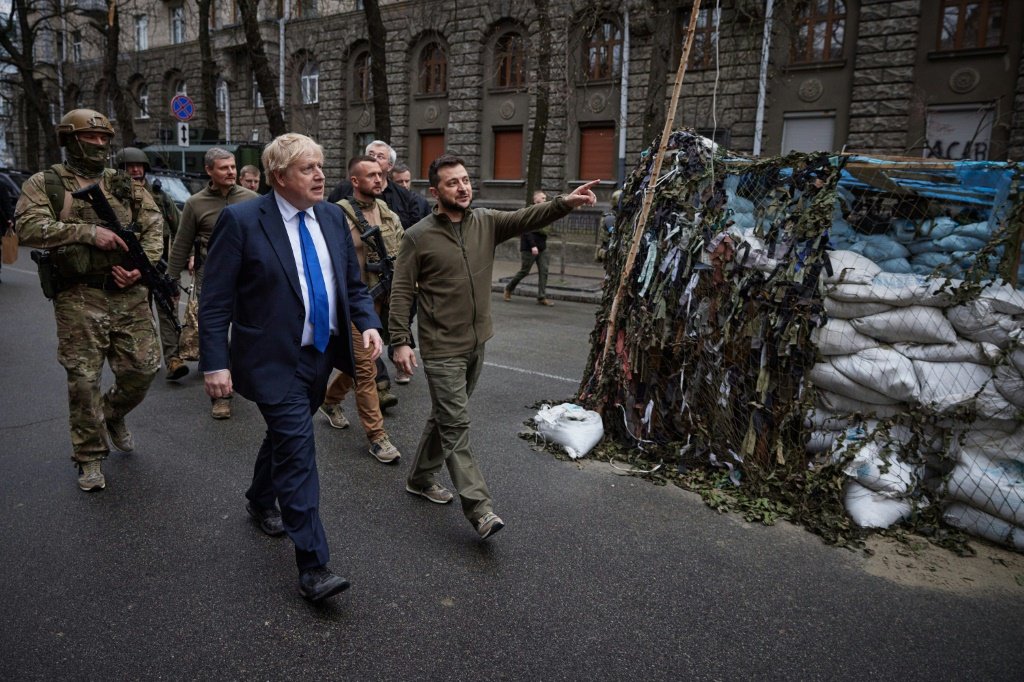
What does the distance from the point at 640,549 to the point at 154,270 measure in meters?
Answer: 3.20

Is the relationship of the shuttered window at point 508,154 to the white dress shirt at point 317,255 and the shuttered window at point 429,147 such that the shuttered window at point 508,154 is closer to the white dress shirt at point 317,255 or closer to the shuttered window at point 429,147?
the shuttered window at point 429,147

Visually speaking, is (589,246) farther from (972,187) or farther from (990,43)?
(972,187)

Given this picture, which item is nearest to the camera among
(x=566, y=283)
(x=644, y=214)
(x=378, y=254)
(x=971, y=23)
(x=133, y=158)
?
(x=644, y=214)

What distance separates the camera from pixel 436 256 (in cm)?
375

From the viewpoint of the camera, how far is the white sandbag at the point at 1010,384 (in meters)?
3.65

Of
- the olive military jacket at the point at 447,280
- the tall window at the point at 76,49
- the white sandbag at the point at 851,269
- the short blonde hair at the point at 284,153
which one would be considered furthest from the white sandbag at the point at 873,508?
the tall window at the point at 76,49

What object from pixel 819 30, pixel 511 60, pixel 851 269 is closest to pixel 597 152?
pixel 511 60

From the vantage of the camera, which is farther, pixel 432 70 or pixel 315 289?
pixel 432 70

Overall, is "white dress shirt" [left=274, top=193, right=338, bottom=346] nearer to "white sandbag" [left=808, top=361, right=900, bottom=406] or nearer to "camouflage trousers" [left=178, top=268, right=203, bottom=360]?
"white sandbag" [left=808, top=361, right=900, bottom=406]

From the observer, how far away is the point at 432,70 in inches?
1008

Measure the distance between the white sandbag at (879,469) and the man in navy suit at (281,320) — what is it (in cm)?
265

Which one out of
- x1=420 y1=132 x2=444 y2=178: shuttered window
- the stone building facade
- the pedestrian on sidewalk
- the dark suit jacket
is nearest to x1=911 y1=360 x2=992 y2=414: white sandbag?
the dark suit jacket

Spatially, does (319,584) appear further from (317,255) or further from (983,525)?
(983,525)

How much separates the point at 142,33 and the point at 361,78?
52.0 feet
